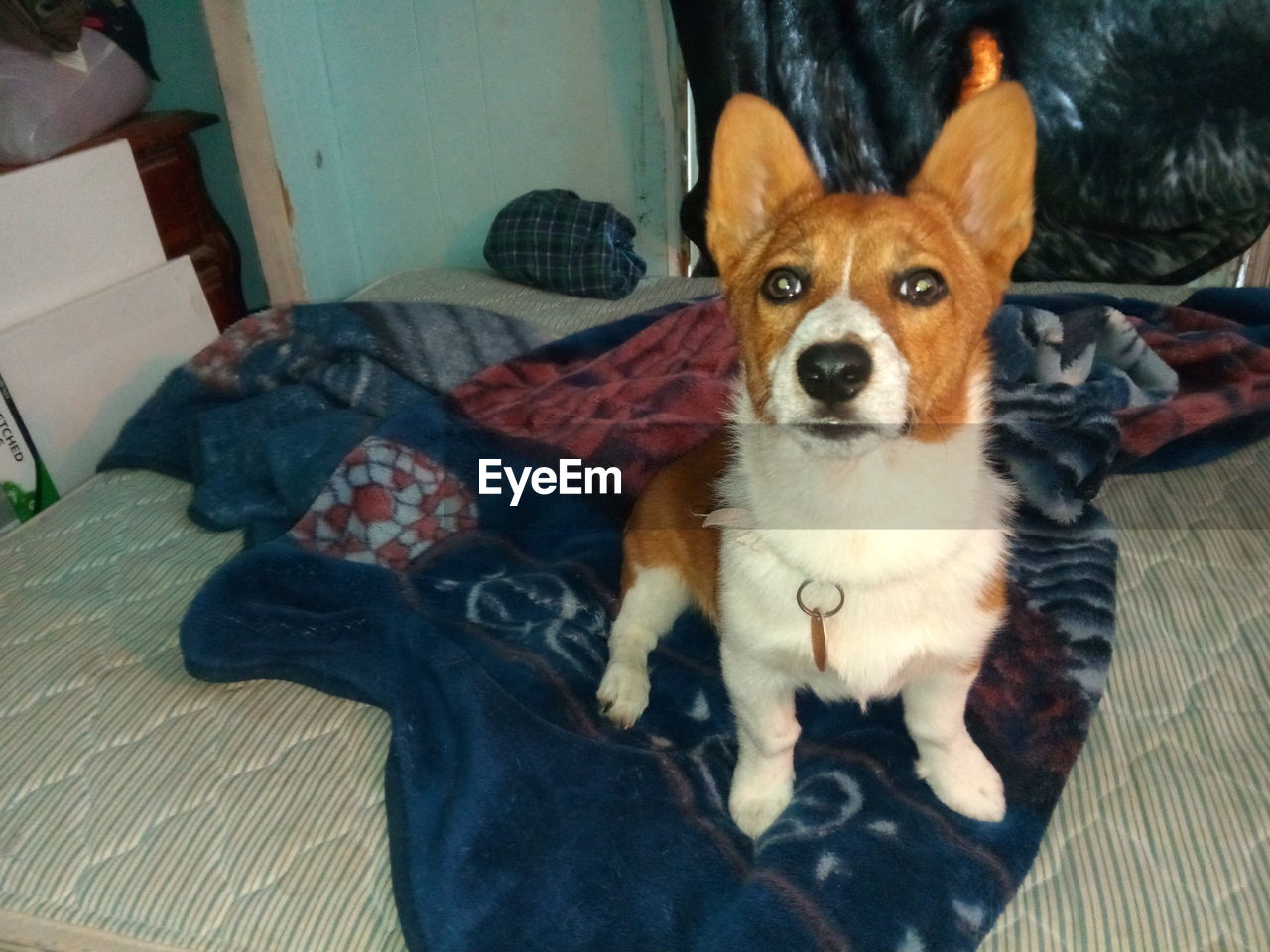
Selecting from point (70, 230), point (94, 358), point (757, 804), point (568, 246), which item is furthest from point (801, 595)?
point (70, 230)

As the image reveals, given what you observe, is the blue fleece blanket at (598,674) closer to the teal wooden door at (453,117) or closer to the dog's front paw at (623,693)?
the dog's front paw at (623,693)

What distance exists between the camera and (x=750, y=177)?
1.13 meters

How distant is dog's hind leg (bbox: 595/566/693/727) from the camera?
3.89 feet

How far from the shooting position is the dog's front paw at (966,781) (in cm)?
98

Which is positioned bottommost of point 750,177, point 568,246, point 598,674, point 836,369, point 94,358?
point 598,674

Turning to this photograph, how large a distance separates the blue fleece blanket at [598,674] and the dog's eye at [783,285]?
55 cm

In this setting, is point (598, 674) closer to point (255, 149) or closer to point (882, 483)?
point (882, 483)

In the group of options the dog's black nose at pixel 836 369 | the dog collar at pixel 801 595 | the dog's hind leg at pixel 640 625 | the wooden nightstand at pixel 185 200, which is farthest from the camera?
the wooden nightstand at pixel 185 200

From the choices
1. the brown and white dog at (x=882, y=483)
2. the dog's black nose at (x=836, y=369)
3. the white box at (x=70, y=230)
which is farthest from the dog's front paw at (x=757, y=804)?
the white box at (x=70, y=230)

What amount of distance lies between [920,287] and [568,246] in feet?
4.73

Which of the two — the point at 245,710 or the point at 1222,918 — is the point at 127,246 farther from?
the point at 1222,918

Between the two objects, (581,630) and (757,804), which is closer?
(757,804)

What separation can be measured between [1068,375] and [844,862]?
1113 millimetres

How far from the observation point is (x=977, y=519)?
3.32 ft
